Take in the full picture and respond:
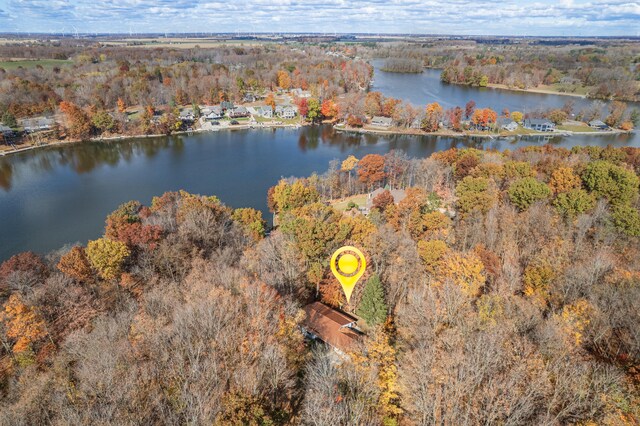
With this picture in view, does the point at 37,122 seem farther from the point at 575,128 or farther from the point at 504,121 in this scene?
the point at 575,128

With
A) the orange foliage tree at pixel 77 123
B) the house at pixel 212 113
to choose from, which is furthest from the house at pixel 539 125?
the orange foliage tree at pixel 77 123

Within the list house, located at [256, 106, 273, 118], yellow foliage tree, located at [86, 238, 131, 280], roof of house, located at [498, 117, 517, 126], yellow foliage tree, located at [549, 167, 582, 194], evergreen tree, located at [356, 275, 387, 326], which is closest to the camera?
evergreen tree, located at [356, 275, 387, 326]

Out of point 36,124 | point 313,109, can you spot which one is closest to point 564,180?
point 313,109

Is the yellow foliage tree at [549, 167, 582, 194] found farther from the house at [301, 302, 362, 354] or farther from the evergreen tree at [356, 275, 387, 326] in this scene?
the house at [301, 302, 362, 354]

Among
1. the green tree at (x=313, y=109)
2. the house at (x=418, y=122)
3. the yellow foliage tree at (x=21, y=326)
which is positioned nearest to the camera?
the yellow foliage tree at (x=21, y=326)

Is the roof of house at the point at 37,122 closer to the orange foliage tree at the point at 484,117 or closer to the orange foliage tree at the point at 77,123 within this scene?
the orange foliage tree at the point at 77,123

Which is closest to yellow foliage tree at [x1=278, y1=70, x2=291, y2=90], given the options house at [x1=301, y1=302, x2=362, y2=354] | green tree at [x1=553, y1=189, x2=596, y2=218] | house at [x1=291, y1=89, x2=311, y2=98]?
house at [x1=291, y1=89, x2=311, y2=98]
